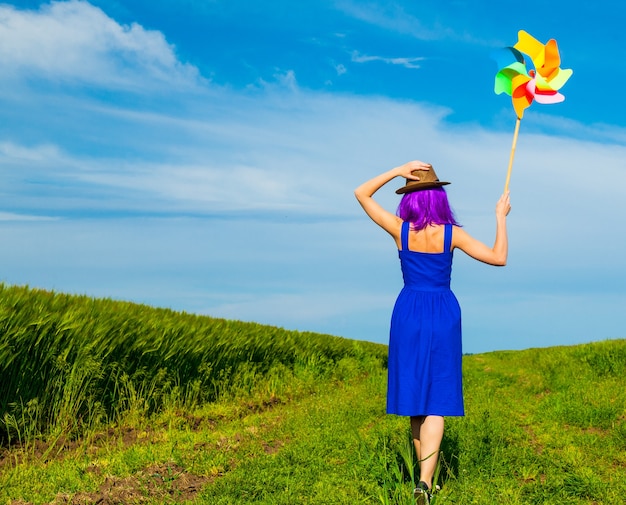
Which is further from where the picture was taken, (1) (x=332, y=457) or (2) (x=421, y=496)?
(1) (x=332, y=457)

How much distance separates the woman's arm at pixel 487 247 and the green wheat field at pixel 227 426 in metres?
1.78

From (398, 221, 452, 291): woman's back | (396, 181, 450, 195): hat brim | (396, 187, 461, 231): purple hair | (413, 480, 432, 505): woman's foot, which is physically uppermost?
(396, 181, 450, 195): hat brim

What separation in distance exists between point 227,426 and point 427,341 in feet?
16.3

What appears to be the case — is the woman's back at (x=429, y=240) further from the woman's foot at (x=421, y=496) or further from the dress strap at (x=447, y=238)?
the woman's foot at (x=421, y=496)

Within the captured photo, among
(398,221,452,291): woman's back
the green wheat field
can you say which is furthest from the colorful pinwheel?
the green wheat field

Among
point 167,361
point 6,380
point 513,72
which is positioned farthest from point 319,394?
point 513,72

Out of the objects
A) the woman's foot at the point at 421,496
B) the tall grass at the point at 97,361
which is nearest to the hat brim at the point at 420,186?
the woman's foot at the point at 421,496

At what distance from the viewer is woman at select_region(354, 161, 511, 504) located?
5.46 meters

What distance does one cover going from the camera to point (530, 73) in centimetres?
627

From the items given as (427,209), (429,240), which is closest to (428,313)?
(429,240)

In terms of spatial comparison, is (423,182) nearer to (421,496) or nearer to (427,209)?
(427,209)

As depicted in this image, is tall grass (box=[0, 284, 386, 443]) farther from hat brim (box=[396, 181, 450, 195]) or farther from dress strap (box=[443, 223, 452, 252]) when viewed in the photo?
dress strap (box=[443, 223, 452, 252])

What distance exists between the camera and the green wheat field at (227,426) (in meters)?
6.00

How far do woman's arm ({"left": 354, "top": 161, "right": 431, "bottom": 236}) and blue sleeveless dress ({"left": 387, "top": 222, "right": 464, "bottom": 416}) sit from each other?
0.40ft
